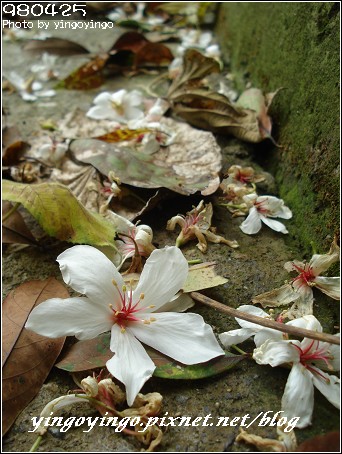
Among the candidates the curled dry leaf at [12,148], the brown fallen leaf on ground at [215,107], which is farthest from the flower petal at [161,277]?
the curled dry leaf at [12,148]

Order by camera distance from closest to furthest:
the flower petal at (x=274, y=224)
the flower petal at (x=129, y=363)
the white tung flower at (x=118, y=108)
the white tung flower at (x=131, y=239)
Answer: the flower petal at (x=129, y=363) → the white tung flower at (x=131, y=239) → the flower petal at (x=274, y=224) → the white tung flower at (x=118, y=108)

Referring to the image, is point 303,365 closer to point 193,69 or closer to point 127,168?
point 127,168

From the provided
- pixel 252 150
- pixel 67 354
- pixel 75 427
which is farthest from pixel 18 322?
pixel 252 150

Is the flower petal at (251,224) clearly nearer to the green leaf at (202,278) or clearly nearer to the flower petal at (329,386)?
the green leaf at (202,278)

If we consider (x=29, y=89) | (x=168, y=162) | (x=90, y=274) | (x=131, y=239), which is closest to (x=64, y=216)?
(x=131, y=239)

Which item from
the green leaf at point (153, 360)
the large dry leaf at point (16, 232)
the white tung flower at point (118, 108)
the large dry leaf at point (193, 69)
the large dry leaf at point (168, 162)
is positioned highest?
the large dry leaf at point (193, 69)

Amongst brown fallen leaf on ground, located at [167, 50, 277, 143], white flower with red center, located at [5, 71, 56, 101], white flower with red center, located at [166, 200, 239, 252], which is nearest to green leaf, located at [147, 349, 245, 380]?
white flower with red center, located at [166, 200, 239, 252]

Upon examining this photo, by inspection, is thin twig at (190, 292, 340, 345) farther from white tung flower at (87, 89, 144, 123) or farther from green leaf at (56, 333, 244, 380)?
white tung flower at (87, 89, 144, 123)
